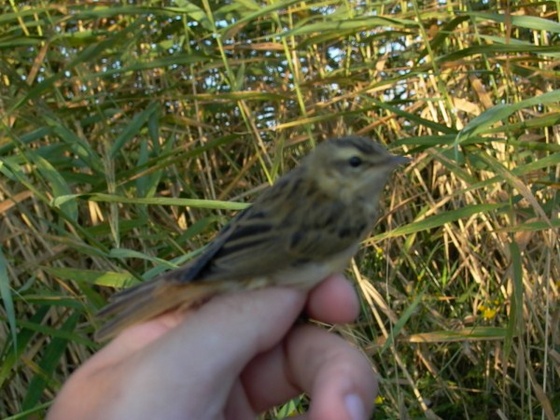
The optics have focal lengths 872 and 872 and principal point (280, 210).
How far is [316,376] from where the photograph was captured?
1.57 metres

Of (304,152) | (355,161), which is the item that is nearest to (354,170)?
(355,161)

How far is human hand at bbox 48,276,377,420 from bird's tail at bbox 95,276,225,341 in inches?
0.9

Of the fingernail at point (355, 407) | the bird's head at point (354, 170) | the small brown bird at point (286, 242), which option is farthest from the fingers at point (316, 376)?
the bird's head at point (354, 170)

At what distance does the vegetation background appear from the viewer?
2355mm

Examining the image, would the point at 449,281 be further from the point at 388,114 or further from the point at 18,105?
the point at 18,105

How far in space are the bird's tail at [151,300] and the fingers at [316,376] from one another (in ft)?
0.73

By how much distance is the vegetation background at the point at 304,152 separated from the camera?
2355 millimetres

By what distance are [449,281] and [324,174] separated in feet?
4.56

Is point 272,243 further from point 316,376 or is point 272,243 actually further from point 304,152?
point 304,152

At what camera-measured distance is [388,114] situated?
2.77 metres

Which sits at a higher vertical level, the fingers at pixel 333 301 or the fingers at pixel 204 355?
the fingers at pixel 204 355

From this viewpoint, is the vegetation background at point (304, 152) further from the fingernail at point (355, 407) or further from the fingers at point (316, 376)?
the fingernail at point (355, 407)

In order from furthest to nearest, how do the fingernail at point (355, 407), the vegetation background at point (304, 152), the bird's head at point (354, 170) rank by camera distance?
1. the vegetation background at point (304, 152)
2. the bird's head at point (354, 170)
3. the fingernail at point (355, 407)

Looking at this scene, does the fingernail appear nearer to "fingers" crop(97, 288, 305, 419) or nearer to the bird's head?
"fingers" crop(97, 288, 305, 419)
